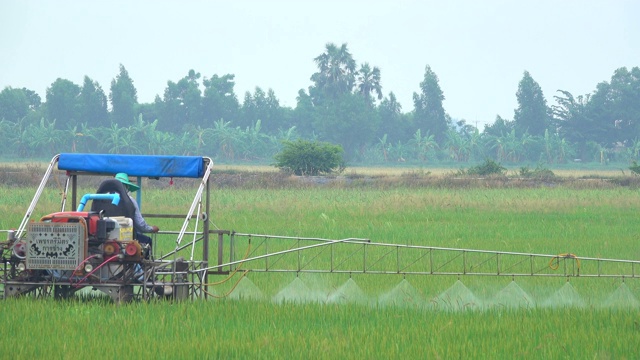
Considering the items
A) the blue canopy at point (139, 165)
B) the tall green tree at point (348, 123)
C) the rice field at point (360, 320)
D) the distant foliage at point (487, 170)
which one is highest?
the tall green tree at point (348, 123)

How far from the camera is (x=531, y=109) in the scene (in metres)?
104

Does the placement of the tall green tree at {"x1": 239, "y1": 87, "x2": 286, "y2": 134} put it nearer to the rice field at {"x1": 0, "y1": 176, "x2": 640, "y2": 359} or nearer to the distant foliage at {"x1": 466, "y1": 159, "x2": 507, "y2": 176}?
the distant foliage at {"x1": 466, "y1": 159, "x2": 507, "y2": 176}

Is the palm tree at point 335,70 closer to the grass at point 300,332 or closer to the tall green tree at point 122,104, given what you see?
the tall green tree at point 122,104

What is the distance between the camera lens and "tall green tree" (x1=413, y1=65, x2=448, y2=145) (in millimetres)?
105750

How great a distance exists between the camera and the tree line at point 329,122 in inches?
3607

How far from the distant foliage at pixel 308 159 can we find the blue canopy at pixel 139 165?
39850mm

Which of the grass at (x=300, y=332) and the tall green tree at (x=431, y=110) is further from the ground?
the tall green tree at (x=431, y=110)

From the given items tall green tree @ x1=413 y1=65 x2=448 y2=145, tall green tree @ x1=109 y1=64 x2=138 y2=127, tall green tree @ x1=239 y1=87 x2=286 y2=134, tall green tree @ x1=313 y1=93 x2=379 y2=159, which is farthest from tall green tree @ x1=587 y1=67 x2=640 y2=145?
tall green tree @ x1=109 y1=64 x2=138 y2=127

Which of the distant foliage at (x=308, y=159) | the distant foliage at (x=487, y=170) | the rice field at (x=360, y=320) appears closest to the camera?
the rice field at (x=360, y=320)

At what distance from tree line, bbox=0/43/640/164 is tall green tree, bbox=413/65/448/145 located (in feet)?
0.32

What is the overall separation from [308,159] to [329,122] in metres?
44.8

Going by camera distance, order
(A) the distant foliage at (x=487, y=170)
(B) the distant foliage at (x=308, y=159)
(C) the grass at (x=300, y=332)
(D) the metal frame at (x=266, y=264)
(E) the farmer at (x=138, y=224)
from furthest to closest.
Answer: (A) the distant foliage at (x=487, y=170), (B) the distant foliage at (x=308, y=159), (E) the farmer at (x=138, y=224), (D) the metal frame at (x=266, y=264), (C) the grass at (x=300, y=332)

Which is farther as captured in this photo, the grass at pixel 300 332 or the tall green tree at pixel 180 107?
the tall green tree at pixel 180 107

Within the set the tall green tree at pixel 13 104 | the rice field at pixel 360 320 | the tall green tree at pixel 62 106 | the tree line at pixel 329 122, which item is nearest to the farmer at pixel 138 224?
the rice field at pixel 360 320
